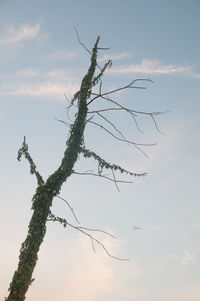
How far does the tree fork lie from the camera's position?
7.64m

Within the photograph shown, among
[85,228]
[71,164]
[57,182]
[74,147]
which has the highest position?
[74,147]

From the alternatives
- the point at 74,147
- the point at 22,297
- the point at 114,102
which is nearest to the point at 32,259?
the point at 22,297

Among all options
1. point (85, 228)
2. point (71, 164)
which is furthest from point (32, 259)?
point (71, 164)

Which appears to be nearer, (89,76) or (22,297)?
(22,297)

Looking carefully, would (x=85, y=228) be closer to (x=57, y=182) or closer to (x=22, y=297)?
(x=57, y=182)

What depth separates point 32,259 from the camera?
793cm

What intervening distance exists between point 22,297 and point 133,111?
6920 mm

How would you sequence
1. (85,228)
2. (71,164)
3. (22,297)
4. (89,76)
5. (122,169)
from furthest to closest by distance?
(89,76) → (122,169) → (71,164) → (85,228) → (22,297)

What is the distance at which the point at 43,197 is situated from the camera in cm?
883

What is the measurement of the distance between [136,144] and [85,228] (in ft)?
11.3

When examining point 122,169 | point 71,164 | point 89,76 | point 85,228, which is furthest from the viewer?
point 89,76

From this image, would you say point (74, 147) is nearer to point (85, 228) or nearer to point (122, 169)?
point (122, 169)

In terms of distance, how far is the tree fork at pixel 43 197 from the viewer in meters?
7.64

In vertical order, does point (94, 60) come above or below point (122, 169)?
above
